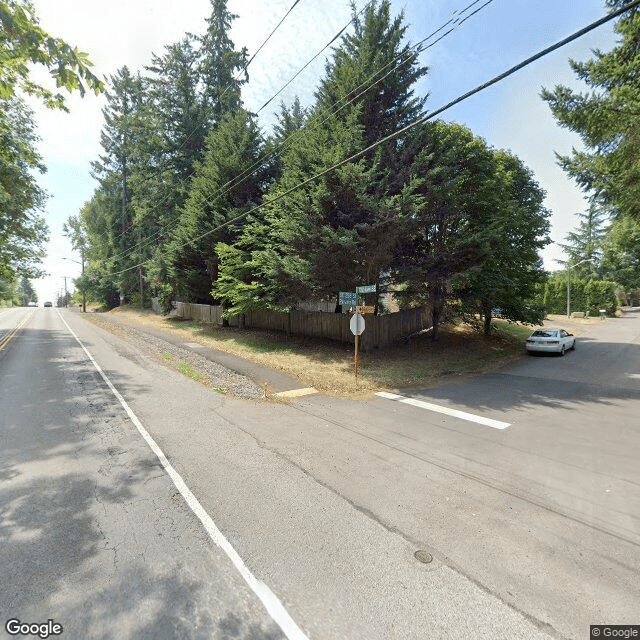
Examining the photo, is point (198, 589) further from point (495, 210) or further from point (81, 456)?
point (495, 210)

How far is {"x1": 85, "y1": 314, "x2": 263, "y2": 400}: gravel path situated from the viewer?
9.52 metres

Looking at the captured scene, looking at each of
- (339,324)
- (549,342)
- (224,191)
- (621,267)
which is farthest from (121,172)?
(621,267)

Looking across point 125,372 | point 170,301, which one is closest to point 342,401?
point 125,372

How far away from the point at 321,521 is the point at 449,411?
523 cm

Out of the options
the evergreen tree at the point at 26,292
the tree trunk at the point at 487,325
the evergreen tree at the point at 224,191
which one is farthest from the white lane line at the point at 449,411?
the evergreen tree at the point at 26,292

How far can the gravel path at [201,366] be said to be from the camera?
375 inches

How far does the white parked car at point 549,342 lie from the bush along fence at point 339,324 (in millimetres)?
5184

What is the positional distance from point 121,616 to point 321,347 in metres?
13.4

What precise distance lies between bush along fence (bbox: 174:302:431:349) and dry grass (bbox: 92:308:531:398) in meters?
0.56

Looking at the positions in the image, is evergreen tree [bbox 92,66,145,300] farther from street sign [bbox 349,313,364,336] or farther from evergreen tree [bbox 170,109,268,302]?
street sign [bbox 349,313,364,336]

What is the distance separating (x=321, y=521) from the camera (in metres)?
3.82

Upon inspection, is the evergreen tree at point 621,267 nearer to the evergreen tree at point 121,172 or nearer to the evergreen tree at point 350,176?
the evergreen tree at point 350,176

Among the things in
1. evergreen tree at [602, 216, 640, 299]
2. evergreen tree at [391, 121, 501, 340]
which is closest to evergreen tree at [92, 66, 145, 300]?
evergreen tree at [391, 121, 501, 340]
